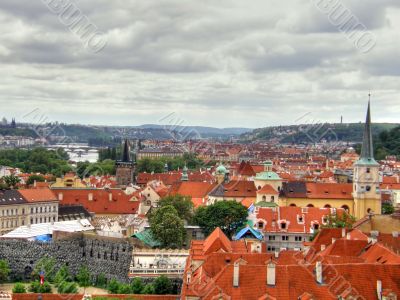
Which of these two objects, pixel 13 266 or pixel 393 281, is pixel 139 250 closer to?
pixel 13 266

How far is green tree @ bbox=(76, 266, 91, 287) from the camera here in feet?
214

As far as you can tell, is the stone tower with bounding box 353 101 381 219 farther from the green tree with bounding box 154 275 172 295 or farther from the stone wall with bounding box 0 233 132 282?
the green tree with bounding box 154 275 172 295

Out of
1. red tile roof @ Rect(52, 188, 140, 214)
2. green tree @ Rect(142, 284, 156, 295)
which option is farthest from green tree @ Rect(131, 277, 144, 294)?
red tile roof @ Rect(52, 188, 140, 214)

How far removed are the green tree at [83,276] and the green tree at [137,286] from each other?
8341 millimetres

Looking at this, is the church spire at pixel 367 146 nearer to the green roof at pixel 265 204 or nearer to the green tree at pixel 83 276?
the green roof at pixel 265 204

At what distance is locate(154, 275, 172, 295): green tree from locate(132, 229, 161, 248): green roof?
8.82 meters

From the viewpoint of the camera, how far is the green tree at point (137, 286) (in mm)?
56312

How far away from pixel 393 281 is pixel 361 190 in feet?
167

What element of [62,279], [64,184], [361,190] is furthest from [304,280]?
[64,184]

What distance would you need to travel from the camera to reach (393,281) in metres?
36.7

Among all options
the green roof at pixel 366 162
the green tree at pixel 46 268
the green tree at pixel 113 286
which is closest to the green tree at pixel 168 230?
the green tree at pixel 113 286

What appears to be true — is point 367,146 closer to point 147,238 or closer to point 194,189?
point 194,189

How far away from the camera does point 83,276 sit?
6650 centimetres

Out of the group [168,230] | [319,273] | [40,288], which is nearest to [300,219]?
[168,230]
